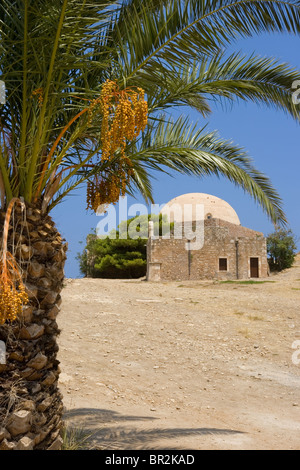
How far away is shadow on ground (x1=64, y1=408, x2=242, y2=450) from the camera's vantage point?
5.68 meters

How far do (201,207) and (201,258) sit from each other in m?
13.2

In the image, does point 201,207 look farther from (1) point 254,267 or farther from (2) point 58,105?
(2) point 58,105

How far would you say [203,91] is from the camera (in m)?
6.12

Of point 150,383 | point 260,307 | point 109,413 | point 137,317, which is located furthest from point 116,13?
point 260,307

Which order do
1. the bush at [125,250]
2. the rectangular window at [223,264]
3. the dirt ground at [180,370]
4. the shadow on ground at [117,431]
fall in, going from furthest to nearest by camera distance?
the bush at [125,250]
the rectangular window at [223,264]
the dirt ground at [180,370]
the shadow on ground at [117,431]

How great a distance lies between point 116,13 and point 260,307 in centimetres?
1304

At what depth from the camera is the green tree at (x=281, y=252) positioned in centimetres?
3419

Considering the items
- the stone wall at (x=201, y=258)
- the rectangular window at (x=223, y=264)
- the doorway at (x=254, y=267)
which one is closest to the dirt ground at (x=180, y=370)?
the stone wall at (x=201, y=258)

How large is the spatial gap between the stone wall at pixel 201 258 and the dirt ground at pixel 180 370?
39.7 feet

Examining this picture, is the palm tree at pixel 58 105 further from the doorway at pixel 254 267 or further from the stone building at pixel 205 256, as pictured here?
the doorway at pixel 254 267

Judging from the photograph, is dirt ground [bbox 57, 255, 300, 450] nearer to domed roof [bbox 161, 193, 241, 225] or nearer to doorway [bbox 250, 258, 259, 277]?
doorway [bbox 250, 258, 259, 277]

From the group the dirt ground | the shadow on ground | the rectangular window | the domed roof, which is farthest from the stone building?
the shadow on ground

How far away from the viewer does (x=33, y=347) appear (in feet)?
15.4

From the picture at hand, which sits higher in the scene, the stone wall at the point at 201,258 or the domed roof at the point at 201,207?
the domed roof at the point at 201,207
